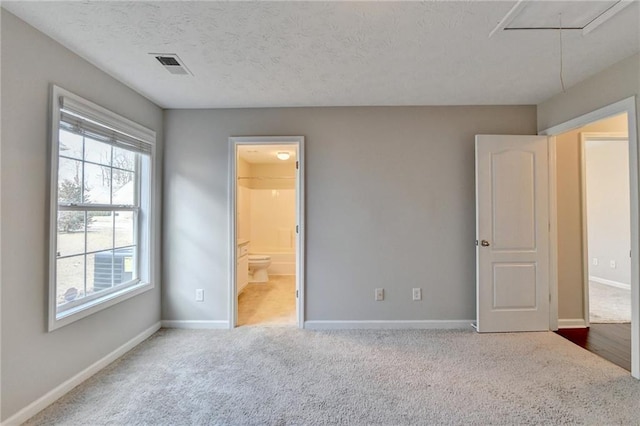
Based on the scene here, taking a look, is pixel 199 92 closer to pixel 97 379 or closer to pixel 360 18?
pixel 360 18

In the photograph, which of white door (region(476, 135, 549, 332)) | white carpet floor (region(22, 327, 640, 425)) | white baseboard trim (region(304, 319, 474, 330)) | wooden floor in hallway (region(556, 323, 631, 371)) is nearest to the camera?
white carpet floor (region(22, 327, 640, 425))

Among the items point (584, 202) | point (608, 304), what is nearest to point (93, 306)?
point (584, 202)

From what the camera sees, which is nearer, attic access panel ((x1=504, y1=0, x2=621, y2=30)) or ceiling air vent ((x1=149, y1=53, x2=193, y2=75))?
attic access panel ((x1=504, y1=0, x2=621, y2=30))

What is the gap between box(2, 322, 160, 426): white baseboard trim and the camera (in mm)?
1716

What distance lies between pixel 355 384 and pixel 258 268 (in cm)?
346

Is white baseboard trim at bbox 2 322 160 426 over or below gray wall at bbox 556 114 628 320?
below

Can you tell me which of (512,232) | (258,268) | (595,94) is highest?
(595,94)

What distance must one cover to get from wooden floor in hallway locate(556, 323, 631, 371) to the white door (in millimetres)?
282

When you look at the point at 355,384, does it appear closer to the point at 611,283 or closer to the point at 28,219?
the point at 28,219

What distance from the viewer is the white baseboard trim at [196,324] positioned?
3.17 m

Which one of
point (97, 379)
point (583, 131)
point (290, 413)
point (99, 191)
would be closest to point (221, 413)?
point (290, 413)

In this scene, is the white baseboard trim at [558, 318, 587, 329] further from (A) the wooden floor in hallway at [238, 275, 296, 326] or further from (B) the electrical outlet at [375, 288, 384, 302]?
(A) the wooden floor in hallway at [238, 275, 296, 326]

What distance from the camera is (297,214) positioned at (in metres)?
3.17

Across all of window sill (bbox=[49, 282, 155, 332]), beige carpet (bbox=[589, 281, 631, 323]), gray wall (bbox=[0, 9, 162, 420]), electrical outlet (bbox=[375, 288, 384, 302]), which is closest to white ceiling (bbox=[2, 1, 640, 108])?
gray wall (bbox=[0, 9, 162, 420])
